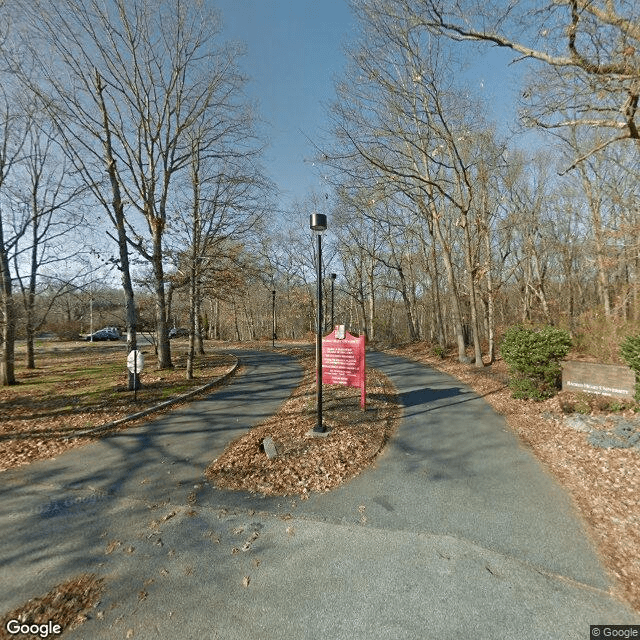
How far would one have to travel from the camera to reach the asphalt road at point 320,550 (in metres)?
2.41

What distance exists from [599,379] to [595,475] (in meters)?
3.37

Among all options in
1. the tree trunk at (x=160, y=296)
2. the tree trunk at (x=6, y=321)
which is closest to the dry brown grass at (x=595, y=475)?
the tree trunk at (x=160, y=296)

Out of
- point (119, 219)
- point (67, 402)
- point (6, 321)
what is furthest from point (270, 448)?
point (6, 321)

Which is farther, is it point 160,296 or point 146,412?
point 160,296

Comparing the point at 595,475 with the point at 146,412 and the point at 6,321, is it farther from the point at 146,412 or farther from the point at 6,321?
the point at 6,321

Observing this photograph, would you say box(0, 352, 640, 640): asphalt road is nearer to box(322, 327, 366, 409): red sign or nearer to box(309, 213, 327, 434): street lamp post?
box(309, 213, 327, 434): street lamp post

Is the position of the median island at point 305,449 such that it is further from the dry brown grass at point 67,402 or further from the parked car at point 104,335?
the parked car at point 104,335

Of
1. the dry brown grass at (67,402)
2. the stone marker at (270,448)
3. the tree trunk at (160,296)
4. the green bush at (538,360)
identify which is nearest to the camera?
the stone marker at (270,448)

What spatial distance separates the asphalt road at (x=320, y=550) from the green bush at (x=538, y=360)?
2879 millimetres

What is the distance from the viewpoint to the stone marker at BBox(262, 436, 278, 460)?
17.0ft

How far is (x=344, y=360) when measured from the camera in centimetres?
705

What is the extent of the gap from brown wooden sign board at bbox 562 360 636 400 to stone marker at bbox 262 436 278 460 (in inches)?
273

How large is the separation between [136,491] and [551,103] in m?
10.9

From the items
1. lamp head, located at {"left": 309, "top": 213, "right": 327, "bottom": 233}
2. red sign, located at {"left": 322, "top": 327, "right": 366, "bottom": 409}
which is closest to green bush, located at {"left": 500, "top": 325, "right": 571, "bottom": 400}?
red sign, located at {"left": 322, "top": 327, "right": 366, "bottom": 409}
